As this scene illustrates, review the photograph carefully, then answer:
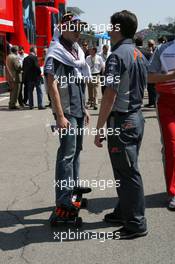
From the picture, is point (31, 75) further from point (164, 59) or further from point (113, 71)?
point (113, 71)

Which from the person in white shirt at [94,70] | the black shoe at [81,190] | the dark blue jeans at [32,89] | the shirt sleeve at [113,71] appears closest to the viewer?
the shirt sleeve at [113,71]

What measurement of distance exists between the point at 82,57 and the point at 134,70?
848 mm

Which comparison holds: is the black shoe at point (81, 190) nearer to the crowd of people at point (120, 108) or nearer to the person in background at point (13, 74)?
the crowd of people at point (120, 108)

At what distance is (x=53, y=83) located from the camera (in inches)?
165

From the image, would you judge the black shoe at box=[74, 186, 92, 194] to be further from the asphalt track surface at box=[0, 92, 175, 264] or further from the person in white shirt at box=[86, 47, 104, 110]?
the person in white shirt at box=[86, 47, 104, 110]

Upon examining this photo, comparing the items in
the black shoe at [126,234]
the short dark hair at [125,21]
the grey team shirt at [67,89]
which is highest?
the short dark hair at [125,21]

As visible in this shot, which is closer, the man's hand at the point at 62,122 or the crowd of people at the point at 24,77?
the man's hand at the point at 62,122

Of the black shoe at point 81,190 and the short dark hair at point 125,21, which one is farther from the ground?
the short dark hair at point 125,21

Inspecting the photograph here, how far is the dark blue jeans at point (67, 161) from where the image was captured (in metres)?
4.41

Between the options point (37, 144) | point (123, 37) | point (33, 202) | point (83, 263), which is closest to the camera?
point (83, 263)

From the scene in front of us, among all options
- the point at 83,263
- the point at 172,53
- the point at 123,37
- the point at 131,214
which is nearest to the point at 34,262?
the point at 83,263

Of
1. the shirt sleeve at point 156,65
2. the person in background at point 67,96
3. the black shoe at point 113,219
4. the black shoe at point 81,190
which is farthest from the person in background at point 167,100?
the black shoe at point 81,190

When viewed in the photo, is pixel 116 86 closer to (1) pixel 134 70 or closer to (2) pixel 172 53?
(1) pixel 134 70

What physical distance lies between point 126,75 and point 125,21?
0.46 m
